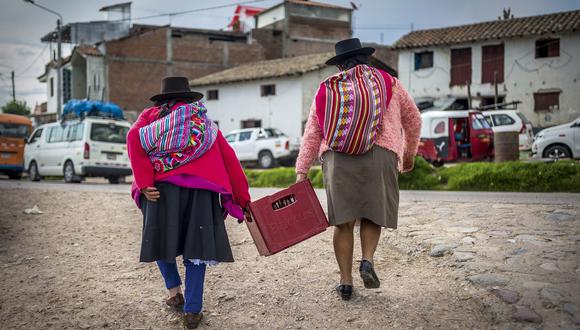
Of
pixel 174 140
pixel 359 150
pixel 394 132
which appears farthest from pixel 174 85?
pixel 394 132

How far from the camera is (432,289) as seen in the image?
4340 millimetres

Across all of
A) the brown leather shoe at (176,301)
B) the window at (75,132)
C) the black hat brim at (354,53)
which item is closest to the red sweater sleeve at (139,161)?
the brown leather shoe at (176,301)

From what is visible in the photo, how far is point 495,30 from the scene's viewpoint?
31.5 m

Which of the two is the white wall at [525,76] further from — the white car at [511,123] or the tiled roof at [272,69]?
the white car at [511,123]

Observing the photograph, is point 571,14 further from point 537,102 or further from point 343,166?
point 343,166

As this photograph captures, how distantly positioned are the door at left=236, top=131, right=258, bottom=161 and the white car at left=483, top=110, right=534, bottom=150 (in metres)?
9.52

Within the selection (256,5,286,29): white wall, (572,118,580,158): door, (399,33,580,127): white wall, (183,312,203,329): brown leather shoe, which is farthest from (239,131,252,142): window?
(183,312,203,329): brown leather shoe

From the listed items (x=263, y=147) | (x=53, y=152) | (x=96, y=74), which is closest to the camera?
(x=53, y=152)

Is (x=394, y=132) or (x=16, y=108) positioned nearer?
(x=394, y=132)

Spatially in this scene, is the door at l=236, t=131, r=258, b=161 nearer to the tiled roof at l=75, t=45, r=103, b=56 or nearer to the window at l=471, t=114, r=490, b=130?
the window at l=471, t=114, r=490, b=130

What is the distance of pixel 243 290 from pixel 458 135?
15999 mm

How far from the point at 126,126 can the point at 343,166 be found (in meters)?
14.5

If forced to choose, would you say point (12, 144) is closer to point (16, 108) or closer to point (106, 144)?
point (106, 144)

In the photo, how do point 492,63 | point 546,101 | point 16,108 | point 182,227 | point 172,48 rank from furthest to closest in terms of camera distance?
point 16,108
point 172,48
point 492,63
point 546,101
point 182,227
